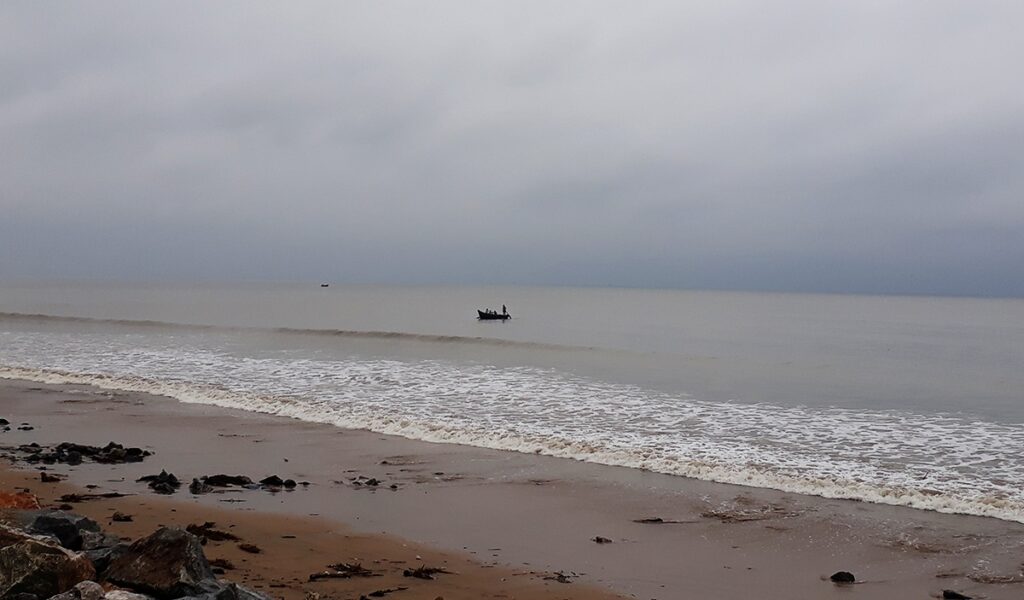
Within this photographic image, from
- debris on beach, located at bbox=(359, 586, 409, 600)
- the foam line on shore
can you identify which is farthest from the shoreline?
the foam line on shore

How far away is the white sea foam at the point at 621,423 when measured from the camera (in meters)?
13.2

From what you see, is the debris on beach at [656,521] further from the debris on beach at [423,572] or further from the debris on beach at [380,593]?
the debris on beach at [380,593]

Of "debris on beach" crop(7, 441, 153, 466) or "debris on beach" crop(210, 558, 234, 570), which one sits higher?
"debris on beach" crop(210, 558, 234, 570)

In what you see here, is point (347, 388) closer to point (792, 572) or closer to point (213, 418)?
point (213, 418)

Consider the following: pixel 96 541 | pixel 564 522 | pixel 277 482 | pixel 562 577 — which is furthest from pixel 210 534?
pixel 564 522

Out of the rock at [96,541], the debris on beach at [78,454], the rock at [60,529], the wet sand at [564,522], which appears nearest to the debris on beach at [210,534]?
the wet sand at [564,522]

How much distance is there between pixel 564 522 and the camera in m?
10.5

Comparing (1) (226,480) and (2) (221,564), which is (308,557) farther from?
(1) (226,480)

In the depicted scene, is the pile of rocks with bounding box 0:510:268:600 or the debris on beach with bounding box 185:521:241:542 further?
the debris on beach with bounding box 185:521:241:542

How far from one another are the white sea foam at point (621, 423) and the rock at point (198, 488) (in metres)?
5.45

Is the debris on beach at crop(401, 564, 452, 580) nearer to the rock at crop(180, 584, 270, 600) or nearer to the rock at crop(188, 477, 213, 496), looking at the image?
the rock at crop(180, 584, 270, 600)

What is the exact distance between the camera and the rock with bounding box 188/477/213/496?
37.1 ft

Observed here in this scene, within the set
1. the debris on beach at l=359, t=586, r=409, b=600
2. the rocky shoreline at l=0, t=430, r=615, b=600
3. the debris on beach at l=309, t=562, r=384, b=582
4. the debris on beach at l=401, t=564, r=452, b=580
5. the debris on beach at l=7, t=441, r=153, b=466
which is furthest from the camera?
the debris on beach at l=7, t=441, r=153, b=466

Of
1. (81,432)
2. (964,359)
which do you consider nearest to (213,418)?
(81,432)
